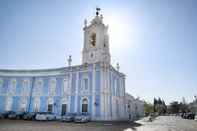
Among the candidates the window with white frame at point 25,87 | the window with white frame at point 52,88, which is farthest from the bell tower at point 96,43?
the window with white frame at point 25,87

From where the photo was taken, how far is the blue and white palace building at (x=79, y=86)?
30.7 metres

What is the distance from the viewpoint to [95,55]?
34.5m

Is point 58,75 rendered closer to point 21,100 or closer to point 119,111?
point 21,100

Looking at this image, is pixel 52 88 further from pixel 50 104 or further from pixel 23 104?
pixel 23 104

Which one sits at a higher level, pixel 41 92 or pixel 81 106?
pixel 41 92

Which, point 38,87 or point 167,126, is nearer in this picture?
point 167,126

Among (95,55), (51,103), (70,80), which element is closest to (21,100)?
(51,103)

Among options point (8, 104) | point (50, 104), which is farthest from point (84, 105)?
point (8, 104)

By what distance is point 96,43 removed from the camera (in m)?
34.9

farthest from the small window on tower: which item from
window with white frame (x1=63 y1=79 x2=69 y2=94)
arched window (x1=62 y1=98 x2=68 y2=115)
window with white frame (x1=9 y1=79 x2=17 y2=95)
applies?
window with white frame (x1=9 y1=79 x2=17 y2=95)

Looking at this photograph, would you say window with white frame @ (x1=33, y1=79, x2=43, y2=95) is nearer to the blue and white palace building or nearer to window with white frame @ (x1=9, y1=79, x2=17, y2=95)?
the blue and white palace building

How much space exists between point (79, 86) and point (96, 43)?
8.61m

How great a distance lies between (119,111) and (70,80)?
11064 mm

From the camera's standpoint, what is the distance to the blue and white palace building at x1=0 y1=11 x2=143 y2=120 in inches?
1208
